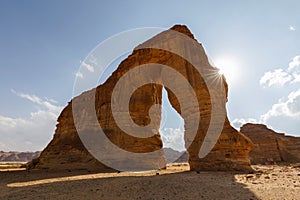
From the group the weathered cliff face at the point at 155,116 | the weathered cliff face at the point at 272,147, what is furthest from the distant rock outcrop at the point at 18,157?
the weathered cliff face at the point at 272,147

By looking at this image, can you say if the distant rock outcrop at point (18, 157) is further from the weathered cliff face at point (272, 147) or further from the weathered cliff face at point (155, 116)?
the weathered cliff face at point (272, 147)

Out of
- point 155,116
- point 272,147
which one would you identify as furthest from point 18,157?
point 272,147

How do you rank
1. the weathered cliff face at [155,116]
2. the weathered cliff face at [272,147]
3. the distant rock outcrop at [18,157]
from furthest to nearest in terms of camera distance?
the distant rock outcrop at [18,157] < the weathered cliff face at [272,147] < the weathered cliff face at [155,116]

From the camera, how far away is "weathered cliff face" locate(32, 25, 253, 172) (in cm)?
1554

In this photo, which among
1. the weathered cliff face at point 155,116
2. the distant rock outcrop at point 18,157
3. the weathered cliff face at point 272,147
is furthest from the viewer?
the distant rock outcrop at point 18,157

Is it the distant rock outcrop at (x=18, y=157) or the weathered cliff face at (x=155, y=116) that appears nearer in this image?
the weathered cliff face at (x=155, y=116)

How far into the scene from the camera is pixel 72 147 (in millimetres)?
23125

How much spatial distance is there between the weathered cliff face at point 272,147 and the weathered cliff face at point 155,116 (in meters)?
25.7

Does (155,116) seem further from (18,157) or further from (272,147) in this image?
(18,157)

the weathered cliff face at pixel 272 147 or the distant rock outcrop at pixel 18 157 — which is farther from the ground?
the distant rock outcrop at pixel 18 157

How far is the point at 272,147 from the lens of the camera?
4094 cm

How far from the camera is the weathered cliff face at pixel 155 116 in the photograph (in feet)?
51.0

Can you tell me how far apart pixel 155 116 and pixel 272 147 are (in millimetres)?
28124

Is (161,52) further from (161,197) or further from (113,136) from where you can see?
(161,197)
